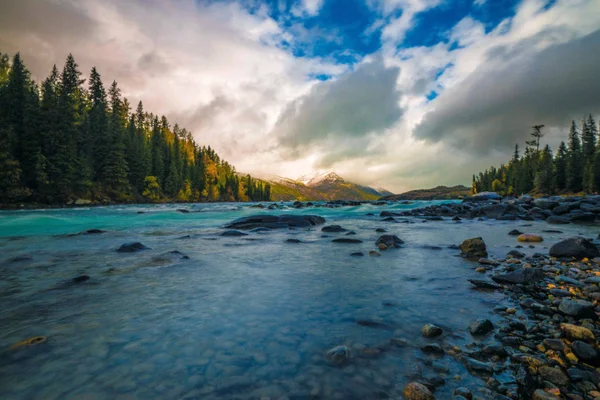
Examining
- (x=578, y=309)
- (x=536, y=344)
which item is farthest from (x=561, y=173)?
(x=536, y=344)

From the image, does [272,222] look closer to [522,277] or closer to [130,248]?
[130,248]

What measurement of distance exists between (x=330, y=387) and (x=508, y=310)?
339 cm

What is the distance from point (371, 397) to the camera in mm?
2383

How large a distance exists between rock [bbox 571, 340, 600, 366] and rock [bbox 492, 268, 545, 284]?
120 inches

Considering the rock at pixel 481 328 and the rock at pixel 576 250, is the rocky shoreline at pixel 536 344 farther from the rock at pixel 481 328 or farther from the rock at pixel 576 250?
the rock at pixel 576 250

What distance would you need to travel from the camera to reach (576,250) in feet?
25.0

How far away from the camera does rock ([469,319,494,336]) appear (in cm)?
347

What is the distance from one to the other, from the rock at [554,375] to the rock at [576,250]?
7.35 metres

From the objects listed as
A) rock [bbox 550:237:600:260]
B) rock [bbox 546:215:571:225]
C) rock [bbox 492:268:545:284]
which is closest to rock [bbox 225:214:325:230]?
rock [bbox 550:237:600:260]

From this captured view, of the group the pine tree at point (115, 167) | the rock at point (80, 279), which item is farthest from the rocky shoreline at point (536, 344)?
the pine tree at point (115, 167)

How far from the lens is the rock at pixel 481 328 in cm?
347

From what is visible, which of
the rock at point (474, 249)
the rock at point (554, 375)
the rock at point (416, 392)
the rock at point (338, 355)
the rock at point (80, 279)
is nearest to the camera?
the rock at point (416, 392)

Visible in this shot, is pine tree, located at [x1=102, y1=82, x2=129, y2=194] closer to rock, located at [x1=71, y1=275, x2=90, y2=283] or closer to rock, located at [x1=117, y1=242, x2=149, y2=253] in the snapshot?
rock, located at [x1=117, y1=242, x2=149, y2=253]

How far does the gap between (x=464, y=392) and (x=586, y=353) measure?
1535mm
